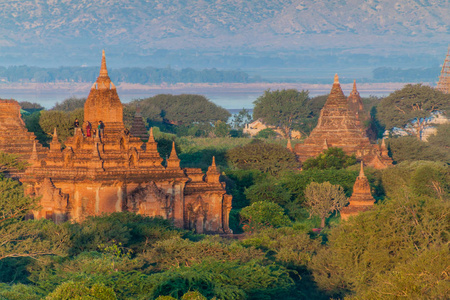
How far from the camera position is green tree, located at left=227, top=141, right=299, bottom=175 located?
6397 centimetres

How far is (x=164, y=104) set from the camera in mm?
126000

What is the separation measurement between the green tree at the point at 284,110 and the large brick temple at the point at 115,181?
73.8 m

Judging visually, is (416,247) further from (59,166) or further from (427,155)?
(427,155)

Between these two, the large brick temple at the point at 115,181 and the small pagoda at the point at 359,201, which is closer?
the large brick temple at the point at 115,181

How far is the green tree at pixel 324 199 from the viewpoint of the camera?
4944 cm

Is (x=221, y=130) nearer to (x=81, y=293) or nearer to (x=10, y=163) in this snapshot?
(x=10, y=163)

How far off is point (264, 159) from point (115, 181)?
25206mm

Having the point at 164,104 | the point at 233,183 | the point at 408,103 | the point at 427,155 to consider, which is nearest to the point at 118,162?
the point at 233,183

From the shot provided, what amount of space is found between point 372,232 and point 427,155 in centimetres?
4091

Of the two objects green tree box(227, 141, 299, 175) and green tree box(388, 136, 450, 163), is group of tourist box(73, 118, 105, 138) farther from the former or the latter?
green tree box(388, 136, 450, 163)

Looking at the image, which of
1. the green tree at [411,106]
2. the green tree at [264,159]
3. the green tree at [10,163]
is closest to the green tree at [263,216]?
the green tree at [10,163]

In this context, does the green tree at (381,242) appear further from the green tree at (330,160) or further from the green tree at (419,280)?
the green tree at (330,160)

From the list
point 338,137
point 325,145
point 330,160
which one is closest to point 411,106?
point 338,137

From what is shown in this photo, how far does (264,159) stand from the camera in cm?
6544
